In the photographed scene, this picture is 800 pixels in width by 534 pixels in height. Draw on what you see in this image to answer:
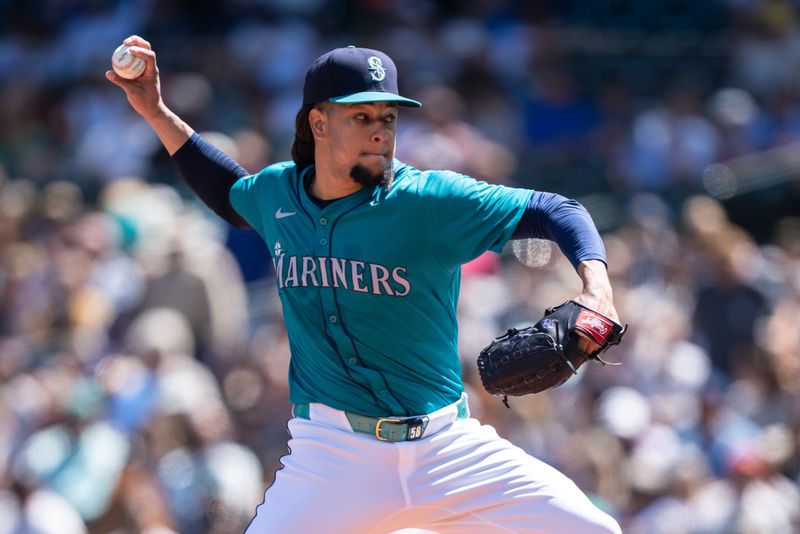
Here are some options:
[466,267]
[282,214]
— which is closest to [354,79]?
[282,214]

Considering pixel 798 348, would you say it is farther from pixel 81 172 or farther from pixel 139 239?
pixel 81 172

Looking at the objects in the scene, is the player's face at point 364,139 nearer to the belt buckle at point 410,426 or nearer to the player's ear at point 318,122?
the player's ear at point 318,122

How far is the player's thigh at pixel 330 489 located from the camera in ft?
14.4

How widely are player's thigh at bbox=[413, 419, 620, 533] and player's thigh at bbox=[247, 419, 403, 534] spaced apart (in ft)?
0.45

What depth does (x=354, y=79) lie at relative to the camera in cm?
459

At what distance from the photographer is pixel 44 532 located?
26.2 ft

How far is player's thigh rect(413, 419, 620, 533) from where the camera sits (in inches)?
173

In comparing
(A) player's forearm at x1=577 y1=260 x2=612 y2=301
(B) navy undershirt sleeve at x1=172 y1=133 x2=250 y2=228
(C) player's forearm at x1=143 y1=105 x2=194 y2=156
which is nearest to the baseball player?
(A) player's forearm at x1=577 y1=260 x2=612 y2=301

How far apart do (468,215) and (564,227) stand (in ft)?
1.08

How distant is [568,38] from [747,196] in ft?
7.43

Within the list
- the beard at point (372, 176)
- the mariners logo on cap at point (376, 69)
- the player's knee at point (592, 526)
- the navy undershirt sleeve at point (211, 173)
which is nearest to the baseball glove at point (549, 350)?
the player's knee at point (592, 526)

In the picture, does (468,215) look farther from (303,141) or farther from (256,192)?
(256,192)

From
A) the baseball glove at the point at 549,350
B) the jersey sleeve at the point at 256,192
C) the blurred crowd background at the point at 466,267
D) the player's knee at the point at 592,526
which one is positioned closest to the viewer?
the baseball glove at the point at 549,350

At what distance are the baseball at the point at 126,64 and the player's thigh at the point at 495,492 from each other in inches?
69.5
